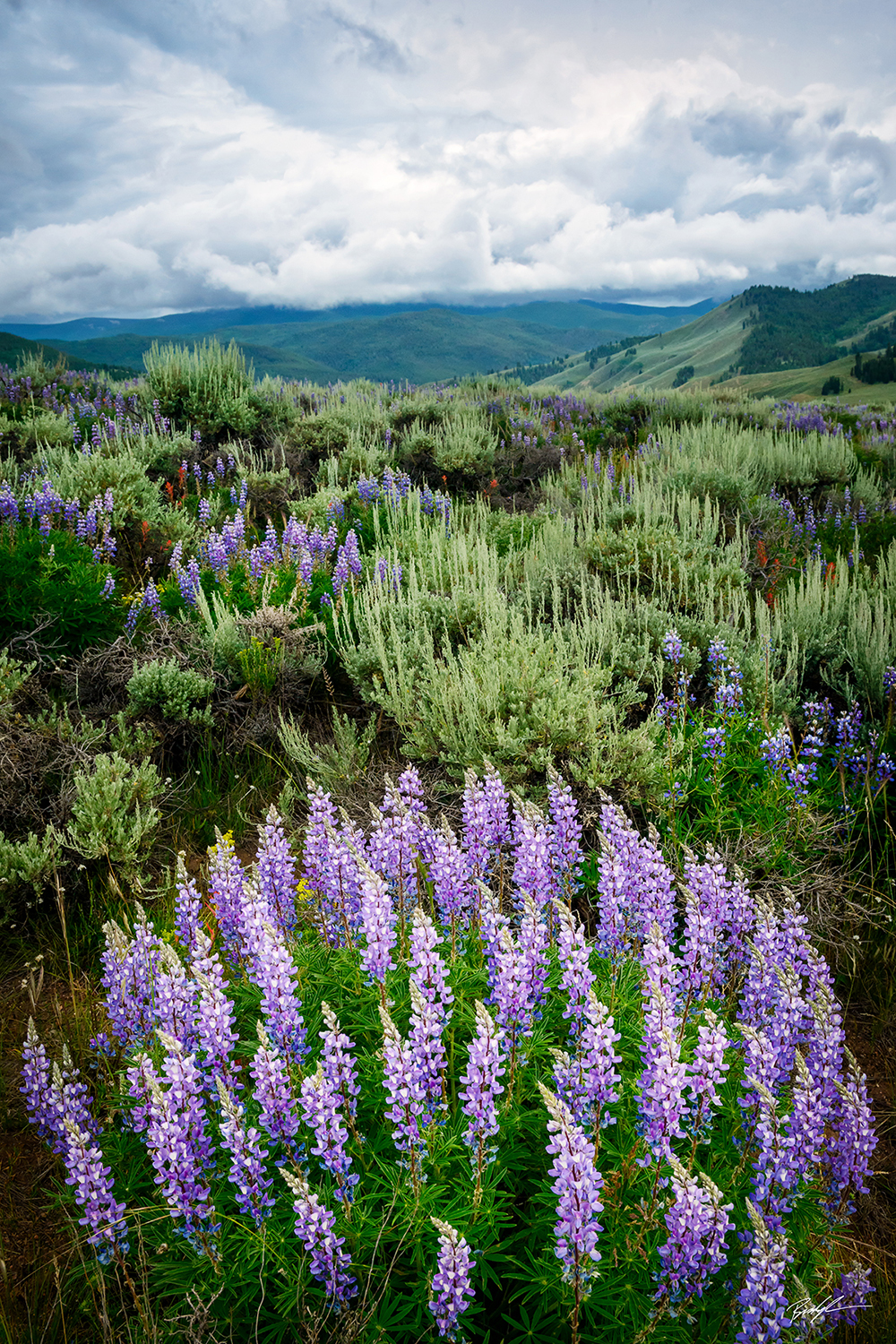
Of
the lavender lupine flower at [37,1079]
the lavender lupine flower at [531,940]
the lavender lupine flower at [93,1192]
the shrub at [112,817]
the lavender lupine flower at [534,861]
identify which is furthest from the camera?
the shrub at [112,817]

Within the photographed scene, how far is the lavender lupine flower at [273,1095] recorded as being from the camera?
1675 mm

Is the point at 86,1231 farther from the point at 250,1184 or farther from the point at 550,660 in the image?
the point at 550,660

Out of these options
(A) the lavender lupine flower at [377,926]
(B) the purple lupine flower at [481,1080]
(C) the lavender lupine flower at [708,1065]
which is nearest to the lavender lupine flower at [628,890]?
(C) the lavender lupine flower at [708,1065]

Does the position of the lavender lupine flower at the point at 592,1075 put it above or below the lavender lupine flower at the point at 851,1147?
above

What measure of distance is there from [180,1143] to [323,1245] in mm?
402

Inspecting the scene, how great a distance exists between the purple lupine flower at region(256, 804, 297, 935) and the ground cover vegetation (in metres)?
0.02

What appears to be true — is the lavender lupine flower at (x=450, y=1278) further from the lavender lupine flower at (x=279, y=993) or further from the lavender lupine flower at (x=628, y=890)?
the lavender lupine flower at (x=628, y=890)

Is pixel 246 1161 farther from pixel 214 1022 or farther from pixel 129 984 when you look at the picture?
pixel 129 984

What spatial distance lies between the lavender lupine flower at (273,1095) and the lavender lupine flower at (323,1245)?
5.3 inches

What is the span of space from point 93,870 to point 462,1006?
2.57 m

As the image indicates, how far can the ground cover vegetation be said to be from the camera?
5.49 feet

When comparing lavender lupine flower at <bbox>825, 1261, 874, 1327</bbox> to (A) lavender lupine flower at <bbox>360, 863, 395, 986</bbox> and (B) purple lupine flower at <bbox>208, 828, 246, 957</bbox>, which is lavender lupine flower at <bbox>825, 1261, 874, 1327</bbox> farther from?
(B) purple lupine flower at <bbox>208, 828, 246, 957</bbox>

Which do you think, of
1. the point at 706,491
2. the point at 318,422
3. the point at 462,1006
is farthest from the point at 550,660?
the point at 318,422

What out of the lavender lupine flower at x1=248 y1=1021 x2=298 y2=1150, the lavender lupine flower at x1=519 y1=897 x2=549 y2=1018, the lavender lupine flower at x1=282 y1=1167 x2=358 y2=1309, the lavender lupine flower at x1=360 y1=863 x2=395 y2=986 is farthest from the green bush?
the lavender lupine flower at x1=282 y1=1167 x2=358 y2=1309
